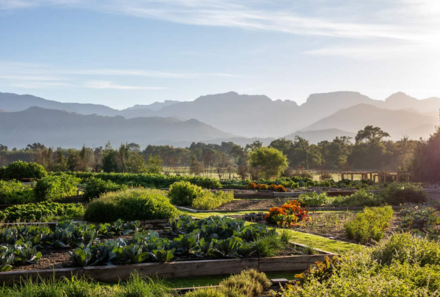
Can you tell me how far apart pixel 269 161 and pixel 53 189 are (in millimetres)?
16658

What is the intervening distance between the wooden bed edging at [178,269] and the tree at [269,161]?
20865 mm

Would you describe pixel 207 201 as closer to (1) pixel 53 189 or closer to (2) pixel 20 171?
(1) pixel 53 189

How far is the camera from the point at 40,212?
8867 mm

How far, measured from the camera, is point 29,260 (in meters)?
5.29

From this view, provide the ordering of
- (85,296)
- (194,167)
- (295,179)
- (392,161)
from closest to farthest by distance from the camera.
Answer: (85,296)
(295,179)
(194,167)
(392,161)

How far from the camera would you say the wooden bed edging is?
486cm

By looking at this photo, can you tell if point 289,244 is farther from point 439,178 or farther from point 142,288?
point 439,178

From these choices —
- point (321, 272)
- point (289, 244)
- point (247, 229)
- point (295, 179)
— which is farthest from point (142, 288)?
point (295, 179)

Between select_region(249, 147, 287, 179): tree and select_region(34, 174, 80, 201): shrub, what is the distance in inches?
604

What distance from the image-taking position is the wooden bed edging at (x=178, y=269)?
4.86 m

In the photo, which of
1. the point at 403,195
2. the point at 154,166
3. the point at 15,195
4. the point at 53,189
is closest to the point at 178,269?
the point at 53,189

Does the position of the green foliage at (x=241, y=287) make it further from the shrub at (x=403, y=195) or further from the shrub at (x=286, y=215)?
the shrub at (x=403, y=195)

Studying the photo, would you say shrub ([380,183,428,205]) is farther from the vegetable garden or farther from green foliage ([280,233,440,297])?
green foliage ([280,233,440,297])

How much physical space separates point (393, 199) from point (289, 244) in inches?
297
